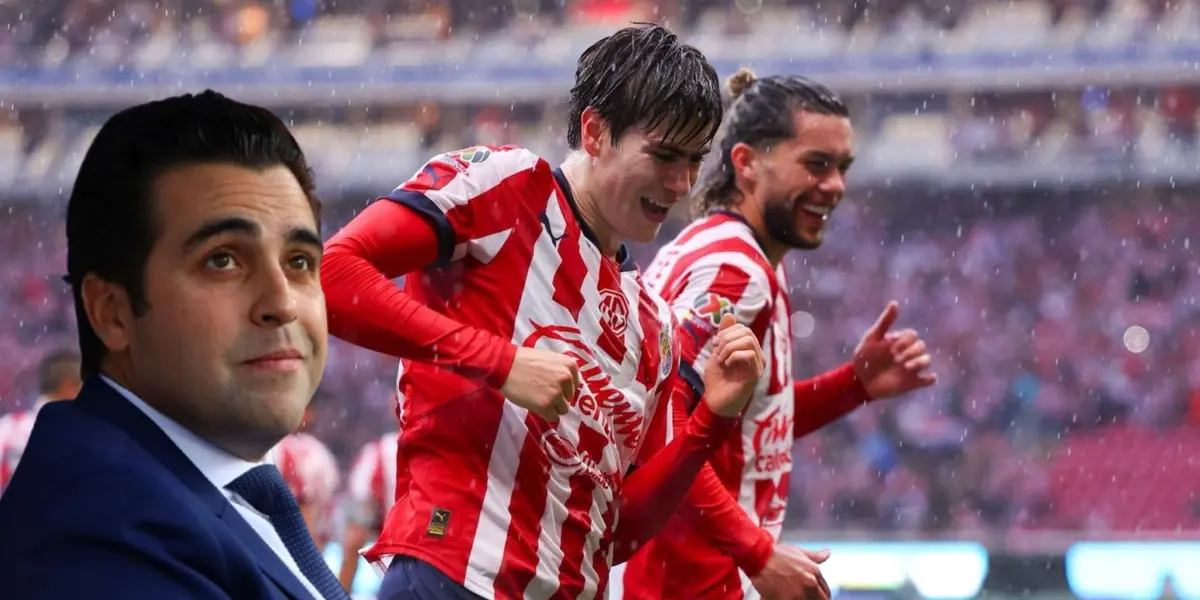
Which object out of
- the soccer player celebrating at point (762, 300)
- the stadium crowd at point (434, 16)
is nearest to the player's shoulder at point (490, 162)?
the soccer player celebrating at point (762, 300)

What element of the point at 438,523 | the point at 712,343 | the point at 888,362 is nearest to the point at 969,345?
the point at 888,362

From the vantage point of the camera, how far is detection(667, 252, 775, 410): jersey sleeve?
3.12 m

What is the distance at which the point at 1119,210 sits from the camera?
650 inches

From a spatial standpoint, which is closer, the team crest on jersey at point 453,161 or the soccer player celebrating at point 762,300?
the team crest on jersey at point 453,161

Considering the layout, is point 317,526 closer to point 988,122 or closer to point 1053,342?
point 1053,342

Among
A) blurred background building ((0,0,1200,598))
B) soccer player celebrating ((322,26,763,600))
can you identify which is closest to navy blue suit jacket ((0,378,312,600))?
soccer player celebrating ((322,26,763,600))

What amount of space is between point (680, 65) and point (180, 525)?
146 cm

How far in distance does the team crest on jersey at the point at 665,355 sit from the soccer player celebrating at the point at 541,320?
35 mm

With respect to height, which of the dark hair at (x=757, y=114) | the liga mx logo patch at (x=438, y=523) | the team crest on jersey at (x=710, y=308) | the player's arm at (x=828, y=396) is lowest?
the liga mx logo patch at (x=438, y=523)

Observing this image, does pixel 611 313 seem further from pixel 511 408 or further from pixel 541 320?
pixel 511 408

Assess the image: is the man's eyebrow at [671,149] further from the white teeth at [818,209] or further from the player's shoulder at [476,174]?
the white teeth at [818,209]

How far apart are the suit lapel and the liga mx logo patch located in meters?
1.06

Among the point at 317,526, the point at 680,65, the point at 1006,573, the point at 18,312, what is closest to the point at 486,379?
the point at 680,65

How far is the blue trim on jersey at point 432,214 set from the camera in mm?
2328
